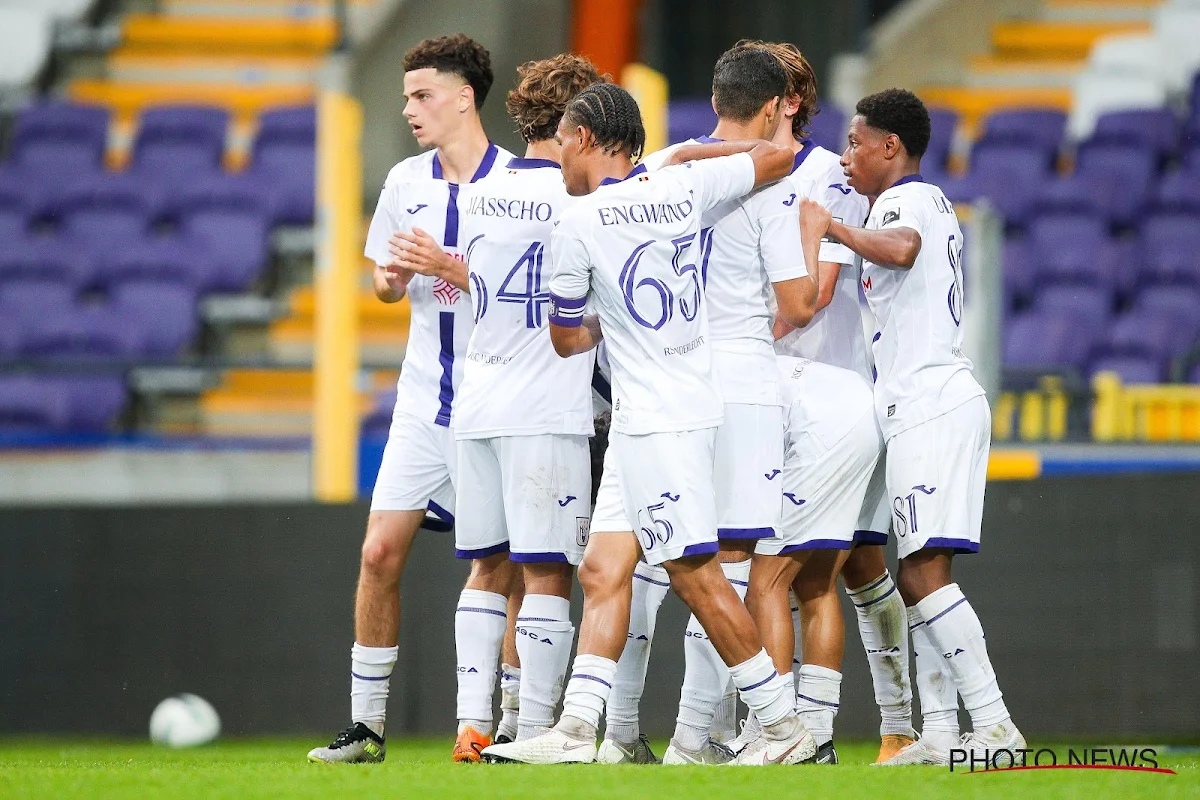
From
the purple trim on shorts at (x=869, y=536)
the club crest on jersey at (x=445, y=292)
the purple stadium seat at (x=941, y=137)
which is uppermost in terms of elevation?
the purple stadium seat at (x=941, y=137)

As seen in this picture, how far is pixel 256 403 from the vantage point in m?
10.7

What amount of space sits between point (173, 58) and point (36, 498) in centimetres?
679

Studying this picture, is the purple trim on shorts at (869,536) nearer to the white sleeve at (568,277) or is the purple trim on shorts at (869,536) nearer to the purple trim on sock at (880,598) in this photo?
the purple trim on sock at (880,598)

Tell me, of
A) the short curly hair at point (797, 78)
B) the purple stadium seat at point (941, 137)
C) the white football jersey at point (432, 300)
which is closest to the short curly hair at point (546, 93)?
the white football jersey at point (432, 300)

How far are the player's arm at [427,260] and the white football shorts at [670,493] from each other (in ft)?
3.23

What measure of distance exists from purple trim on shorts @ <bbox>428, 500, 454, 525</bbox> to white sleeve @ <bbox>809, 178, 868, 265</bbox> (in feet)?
5.19

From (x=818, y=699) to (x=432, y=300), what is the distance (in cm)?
190

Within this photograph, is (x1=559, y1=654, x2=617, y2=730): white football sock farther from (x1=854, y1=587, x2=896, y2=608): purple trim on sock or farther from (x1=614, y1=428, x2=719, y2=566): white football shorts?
(x1=854, y1=587, x2=896, y2=608): purple trim on sock

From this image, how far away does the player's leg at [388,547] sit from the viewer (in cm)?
573

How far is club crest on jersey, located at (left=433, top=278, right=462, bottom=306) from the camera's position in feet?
18.9

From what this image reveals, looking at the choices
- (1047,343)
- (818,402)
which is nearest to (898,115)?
(818,402)

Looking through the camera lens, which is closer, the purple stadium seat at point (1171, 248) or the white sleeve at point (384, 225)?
the white sleeve at point (384, 225)

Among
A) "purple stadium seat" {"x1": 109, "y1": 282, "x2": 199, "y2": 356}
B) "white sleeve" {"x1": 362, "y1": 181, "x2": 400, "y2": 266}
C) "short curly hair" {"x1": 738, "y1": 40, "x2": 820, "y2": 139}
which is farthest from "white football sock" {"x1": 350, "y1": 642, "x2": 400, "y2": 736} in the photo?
"purple stadium seat" {"x1": 109, "y1": 282, "x2": 199, "y2": 356}

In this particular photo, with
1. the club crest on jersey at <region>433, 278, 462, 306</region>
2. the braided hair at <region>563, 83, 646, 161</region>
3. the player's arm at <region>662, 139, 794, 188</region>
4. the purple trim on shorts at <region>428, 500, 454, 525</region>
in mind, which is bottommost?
the purple trim on shorts at <region>428, 500, 454, 525</region>
